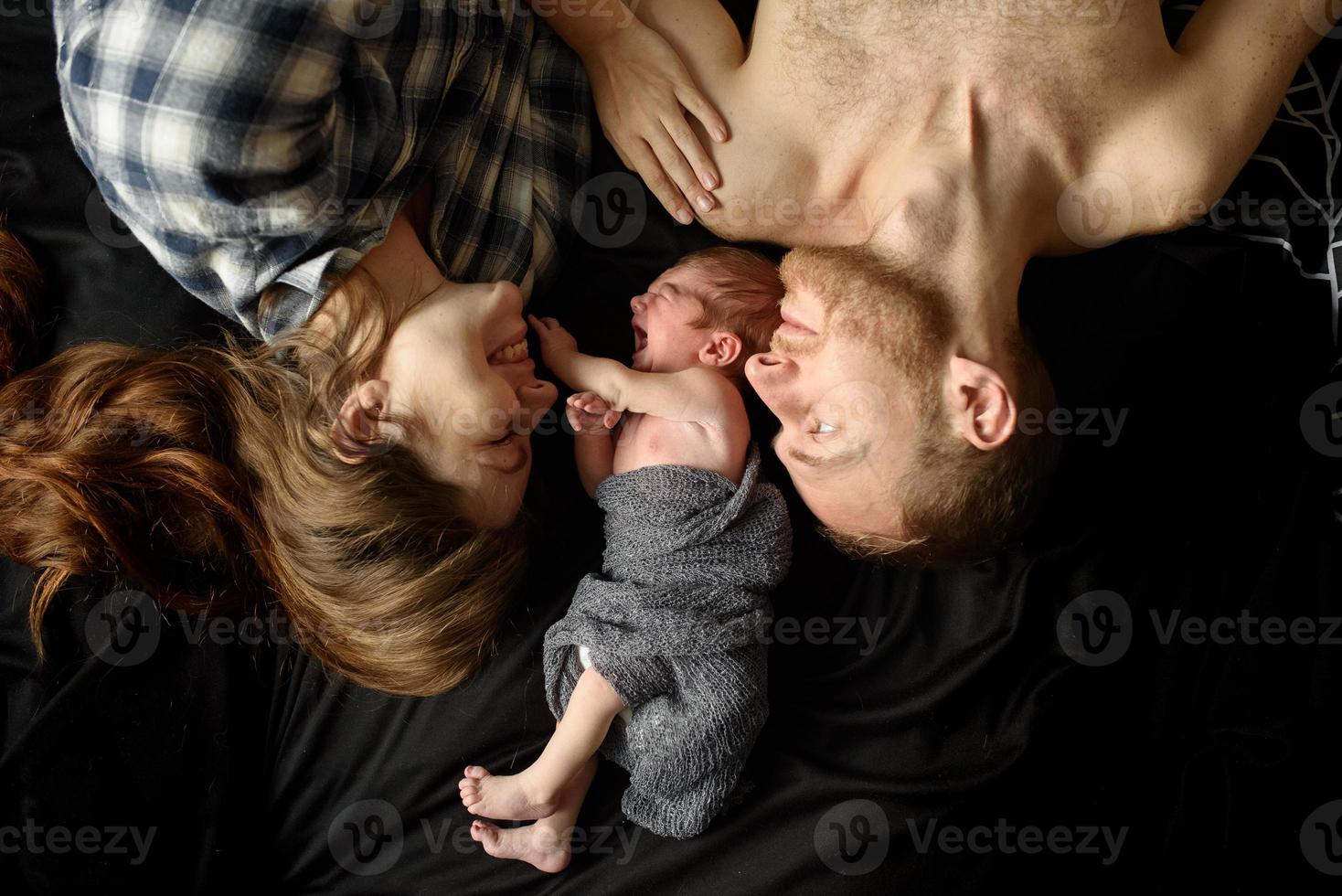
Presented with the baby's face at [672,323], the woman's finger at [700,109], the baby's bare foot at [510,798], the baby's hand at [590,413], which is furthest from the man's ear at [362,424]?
the woman's finger at [700,109]

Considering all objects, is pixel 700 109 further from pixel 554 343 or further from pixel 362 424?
pixel 362 424

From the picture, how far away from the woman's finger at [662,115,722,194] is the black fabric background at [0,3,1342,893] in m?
0.12

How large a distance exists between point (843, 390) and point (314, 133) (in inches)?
32.5

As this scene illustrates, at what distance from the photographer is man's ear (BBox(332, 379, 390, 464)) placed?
1.35 meters

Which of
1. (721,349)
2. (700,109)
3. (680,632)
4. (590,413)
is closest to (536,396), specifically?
(590,413)

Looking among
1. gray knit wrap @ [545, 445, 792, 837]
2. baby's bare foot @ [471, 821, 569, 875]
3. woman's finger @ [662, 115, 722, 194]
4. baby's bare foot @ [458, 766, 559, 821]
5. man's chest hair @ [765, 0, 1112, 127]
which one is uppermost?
man's chest hair @ [765, 0, 1112, 127]

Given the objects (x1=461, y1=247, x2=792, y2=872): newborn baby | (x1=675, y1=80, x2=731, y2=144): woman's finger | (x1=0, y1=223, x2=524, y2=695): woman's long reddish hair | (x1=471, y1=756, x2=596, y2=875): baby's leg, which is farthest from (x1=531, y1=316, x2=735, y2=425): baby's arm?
(x1=471, y1=756, x2=596, y2=875): baby's leg

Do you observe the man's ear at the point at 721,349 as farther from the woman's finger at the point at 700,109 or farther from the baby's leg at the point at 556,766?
the baby's leg at the point at 556,766

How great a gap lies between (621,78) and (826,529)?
86 centimetres

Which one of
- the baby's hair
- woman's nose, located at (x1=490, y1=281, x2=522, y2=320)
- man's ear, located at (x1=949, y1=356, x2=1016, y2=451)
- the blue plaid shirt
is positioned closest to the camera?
the blue plaid shirt

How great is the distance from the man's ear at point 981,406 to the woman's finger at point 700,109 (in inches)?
23.0

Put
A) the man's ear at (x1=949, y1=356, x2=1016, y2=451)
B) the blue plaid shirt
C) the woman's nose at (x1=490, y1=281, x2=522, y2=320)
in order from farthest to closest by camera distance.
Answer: the woman's nose at (x1=490, y1=281, x2=522, y2=320) → the man's ear at (x1=949, y1=356, x2=1016, y2=451) → the blue plaid shirt

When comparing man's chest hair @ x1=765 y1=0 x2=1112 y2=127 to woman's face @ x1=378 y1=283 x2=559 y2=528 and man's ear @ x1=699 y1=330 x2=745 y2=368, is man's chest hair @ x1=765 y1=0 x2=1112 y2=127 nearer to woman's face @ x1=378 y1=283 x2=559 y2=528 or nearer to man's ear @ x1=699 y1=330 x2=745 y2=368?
man's ear @ x1=699 y1=330 x2=745 y2=368

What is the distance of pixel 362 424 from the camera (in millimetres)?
1367
